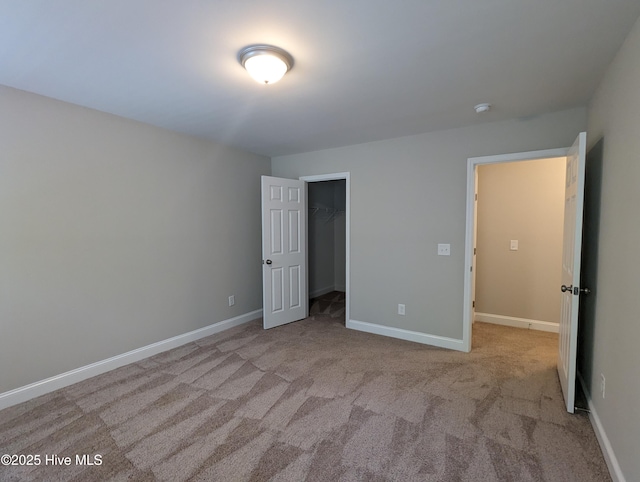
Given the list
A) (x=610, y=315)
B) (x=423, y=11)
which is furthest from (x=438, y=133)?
(x=610, y=315)

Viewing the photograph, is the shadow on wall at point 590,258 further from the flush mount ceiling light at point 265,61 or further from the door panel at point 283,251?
the door panel at point 283,251

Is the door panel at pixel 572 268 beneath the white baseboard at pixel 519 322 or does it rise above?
above

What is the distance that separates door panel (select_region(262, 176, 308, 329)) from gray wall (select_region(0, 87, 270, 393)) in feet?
1.62

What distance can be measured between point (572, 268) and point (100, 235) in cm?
386

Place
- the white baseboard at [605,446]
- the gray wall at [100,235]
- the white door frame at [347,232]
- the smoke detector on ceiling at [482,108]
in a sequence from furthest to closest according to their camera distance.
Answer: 1. the white door frame at [347,232]
2. the smoke detector on ceiling at [482,108]
3. the gray wall at [100,235]
4. the white baseboard at [605,446]

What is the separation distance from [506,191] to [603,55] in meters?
2.38

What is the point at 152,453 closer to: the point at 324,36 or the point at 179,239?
the point at 179,239

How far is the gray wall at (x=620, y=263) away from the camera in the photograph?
1.50 m

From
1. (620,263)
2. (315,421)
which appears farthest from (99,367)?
(620,263)

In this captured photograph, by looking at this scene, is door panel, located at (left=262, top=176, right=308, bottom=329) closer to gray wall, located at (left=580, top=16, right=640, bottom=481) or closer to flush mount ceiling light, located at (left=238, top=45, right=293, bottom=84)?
flush mount ceiling light, located at (left=238, top=45, right=293, bottom=84)

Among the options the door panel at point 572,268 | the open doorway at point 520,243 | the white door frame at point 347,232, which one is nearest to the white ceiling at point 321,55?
the door panel at point 572,268

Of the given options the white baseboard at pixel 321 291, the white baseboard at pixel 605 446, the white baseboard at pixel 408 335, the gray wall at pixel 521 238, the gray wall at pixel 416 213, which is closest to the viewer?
the white baseboard at pixel 605 446

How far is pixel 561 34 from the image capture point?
1642mm

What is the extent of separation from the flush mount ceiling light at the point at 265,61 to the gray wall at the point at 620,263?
1.81 metres
